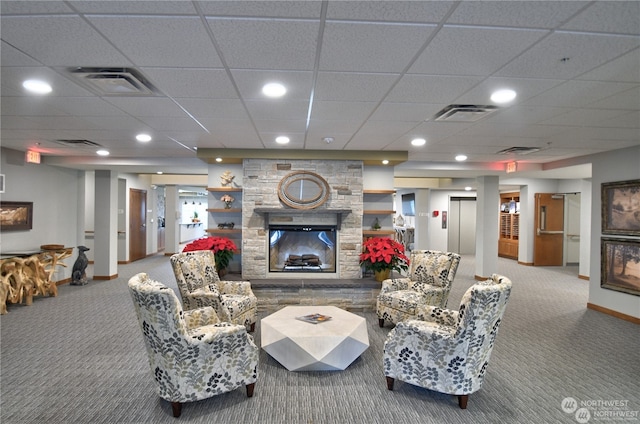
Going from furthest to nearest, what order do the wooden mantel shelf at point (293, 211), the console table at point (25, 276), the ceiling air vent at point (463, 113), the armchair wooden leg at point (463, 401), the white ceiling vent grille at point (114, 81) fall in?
1. the wooden mantel shelf at point (293, 211)
2. the console table at point (25, 276)
3. the ceiling air vent at point (463, 113)
4. the armchair wooden leg at point (463, 401)
5. the white ceiling vent grille at point (114, 81)

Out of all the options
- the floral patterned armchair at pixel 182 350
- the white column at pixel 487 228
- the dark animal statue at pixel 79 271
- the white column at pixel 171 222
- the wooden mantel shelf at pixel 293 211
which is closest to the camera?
the floral patterned armchair at pixel 182 350

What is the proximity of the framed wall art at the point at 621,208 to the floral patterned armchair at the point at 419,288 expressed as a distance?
2.51 meters

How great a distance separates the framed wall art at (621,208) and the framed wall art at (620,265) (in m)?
0.16

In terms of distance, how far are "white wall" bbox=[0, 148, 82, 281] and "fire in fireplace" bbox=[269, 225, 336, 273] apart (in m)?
4.07

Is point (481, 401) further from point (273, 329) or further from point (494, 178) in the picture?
point (494, 178)

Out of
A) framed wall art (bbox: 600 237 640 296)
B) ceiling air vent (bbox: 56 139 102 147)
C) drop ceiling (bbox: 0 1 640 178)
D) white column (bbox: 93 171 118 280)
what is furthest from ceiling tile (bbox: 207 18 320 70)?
white column (bbox: 93 171 118 280)

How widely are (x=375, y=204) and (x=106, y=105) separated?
4.09m

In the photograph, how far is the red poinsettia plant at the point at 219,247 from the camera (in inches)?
203

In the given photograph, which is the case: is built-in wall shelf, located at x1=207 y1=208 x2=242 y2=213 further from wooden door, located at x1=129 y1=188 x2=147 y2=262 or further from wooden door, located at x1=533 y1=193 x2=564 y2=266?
wooden door, located at x1=533 y1=193 x2=564 y2=266

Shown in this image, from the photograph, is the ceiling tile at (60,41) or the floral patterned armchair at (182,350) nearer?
the ceiling tile at (60,41)

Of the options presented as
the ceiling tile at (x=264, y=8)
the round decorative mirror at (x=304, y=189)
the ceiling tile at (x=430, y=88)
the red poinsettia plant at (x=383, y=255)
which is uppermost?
the ceiling tile at (x=264, y=8)

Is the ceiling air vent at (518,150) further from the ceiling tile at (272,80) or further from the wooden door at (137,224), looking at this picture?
the wooden door at (137,224)

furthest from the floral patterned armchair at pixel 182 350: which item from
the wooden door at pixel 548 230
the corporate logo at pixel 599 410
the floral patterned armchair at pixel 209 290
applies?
the wooden door at pixel 548 230

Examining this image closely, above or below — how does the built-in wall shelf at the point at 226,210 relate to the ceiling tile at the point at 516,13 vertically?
below
